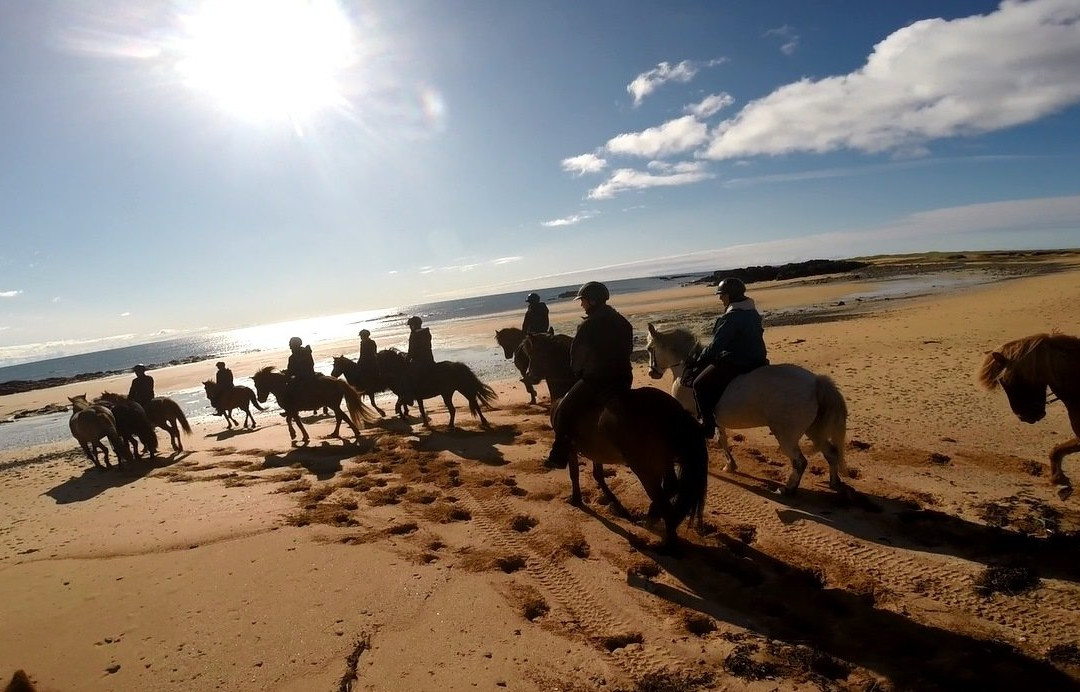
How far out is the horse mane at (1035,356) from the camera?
5414 mm

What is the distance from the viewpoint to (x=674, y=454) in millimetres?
Result: 5043

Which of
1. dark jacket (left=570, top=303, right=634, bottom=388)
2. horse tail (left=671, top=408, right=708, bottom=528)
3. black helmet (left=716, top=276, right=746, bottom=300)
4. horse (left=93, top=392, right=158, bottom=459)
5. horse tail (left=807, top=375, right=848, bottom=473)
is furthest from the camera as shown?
horse (left=93, top=392, right=158, bottom=459)

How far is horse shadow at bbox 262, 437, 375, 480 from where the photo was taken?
9.50m

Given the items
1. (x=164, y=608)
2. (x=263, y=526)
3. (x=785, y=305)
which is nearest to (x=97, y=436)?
(x=263, y=526)

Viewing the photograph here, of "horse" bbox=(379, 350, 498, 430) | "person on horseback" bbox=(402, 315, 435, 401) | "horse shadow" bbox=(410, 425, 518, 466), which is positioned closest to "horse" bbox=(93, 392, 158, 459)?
"horse" bbox=(379, 350, 498, 430)

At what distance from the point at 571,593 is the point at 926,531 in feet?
12.1

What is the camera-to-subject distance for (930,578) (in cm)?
437

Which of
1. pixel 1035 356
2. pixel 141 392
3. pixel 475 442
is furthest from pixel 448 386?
pixel 1035 356

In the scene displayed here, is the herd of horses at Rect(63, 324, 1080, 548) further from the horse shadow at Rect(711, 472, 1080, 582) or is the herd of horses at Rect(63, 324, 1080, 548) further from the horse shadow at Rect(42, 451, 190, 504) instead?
the horse shadow at Rect(42, 451, 190, 504)

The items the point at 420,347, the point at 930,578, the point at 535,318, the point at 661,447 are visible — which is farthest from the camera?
the point at 535,318

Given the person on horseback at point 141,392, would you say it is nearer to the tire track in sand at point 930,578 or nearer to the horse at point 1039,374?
the tire track in sand at point 930,578

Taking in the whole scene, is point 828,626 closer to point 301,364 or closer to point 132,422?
point 301,364

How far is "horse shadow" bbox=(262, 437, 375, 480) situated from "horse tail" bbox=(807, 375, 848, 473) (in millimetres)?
7719

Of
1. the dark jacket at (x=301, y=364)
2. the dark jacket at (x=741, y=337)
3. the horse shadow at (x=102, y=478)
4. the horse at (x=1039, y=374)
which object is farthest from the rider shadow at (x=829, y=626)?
the horse shadow at (x=102, y=478)
